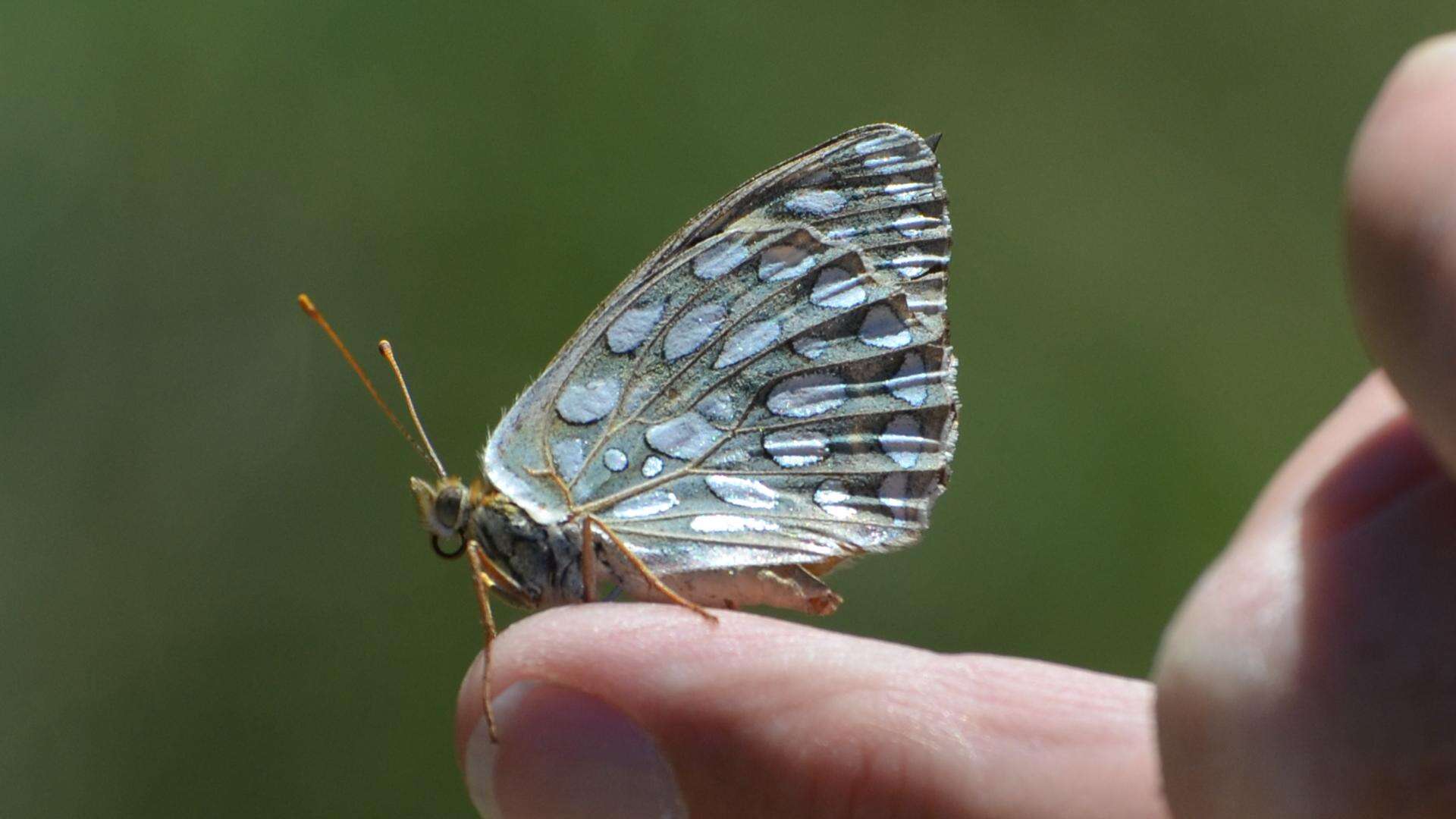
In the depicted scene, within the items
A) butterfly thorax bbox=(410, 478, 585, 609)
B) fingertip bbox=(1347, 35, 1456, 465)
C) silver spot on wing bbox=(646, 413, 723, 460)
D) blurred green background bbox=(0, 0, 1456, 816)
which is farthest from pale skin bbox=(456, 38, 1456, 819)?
blurred green background bbox=(0, 0, 1456, 816)

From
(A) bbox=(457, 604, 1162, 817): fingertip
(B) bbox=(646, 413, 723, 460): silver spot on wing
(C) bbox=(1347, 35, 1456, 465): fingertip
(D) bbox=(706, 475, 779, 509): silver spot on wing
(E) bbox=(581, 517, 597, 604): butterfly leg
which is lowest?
(A) bbox=(457, 604, 1162, 817): fingertip

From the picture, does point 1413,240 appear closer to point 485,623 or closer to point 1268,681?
point 1268,681

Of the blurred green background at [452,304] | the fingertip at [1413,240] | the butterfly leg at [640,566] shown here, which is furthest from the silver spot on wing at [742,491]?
the blurred green background at [452,304]

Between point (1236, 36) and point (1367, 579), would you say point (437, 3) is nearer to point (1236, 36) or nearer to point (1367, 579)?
point (1236, 36)

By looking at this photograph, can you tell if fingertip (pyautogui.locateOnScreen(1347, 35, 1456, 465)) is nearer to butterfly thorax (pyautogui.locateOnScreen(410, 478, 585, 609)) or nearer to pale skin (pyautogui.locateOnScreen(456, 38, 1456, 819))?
pale skin (pyautogui.locateOnScreen(456, 38, 1456, 819))

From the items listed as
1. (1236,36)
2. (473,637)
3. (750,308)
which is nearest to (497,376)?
(473,637)

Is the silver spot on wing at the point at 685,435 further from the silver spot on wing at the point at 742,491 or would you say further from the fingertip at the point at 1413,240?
the fingertip at the point at 1413,240

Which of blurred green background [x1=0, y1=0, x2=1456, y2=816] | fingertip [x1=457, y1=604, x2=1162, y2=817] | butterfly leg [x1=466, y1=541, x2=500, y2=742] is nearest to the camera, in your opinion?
fingertip [x1=457, y1=604, x2=1162, y2=817]
